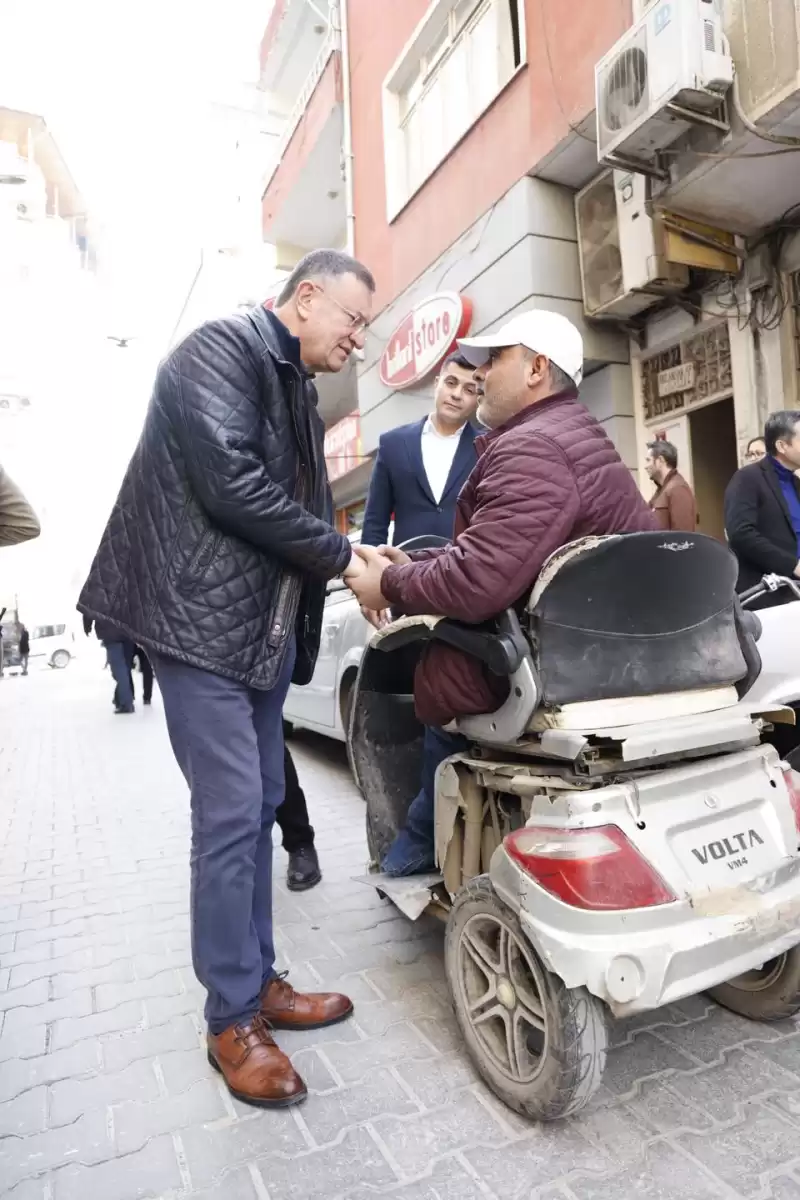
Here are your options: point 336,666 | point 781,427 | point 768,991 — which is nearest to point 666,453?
point 781,427

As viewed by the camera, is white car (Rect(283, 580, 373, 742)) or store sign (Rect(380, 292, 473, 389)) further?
store sign (Rect(380, 292, 473, 389))

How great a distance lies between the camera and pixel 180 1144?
1.88 m

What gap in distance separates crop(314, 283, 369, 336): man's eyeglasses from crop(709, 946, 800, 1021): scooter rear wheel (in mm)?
2046

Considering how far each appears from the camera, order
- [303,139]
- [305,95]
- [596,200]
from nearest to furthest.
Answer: [596,200] < [303,139] < [305,95]

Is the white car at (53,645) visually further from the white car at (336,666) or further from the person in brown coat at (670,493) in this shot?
the person in brown coat at (670,493)

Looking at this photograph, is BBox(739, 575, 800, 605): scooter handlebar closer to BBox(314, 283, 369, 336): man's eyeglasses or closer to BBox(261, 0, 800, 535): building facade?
BBox(314, 283, 369, 336): man's eyeglasses

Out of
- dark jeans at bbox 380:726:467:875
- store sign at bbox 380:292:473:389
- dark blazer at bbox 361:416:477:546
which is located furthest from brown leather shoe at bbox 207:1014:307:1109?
store sign at bbox 380:292:473:389

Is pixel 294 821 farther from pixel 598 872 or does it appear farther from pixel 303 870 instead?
pixel 598 872

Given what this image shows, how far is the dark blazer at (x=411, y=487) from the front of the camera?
357 cm

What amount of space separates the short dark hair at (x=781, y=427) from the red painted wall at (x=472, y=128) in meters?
4.20

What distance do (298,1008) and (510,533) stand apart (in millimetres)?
1558

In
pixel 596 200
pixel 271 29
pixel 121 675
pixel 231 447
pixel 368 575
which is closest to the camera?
pixel 231 447

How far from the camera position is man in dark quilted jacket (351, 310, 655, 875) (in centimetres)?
189

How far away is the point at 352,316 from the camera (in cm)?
228
